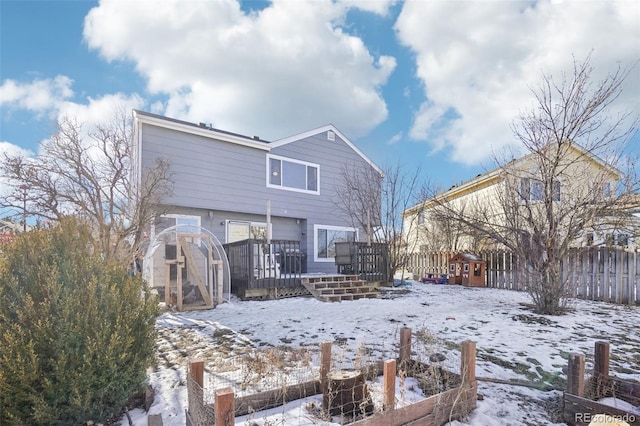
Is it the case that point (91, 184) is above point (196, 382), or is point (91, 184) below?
above

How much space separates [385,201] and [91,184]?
30.4ft

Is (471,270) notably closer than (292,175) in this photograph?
Yes

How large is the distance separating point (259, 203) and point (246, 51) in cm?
485

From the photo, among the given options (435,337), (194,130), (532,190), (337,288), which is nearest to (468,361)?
(435,337)

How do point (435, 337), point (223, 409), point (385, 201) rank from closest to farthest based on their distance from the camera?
point (223, 409), point (435, 337), point (385, 201)

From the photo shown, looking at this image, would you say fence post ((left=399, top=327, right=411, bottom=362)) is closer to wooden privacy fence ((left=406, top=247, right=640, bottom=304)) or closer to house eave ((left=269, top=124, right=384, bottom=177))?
wooden privacy fence ((left=406, top=247, right=640, bottom=304))

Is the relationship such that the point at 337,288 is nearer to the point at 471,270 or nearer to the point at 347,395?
the point at 471,270

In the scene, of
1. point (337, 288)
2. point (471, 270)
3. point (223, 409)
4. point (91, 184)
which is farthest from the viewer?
point (471, 270)

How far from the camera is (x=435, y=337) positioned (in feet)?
16.3

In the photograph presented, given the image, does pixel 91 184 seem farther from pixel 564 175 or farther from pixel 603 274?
pixel 603 274

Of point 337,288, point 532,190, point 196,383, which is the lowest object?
point 337,288

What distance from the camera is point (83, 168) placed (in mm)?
8164

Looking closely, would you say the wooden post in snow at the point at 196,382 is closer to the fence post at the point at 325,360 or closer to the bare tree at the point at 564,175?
the fence post at the point at 325,360

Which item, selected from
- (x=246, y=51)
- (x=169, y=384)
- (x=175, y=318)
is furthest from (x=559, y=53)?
(x=175, y=318)
